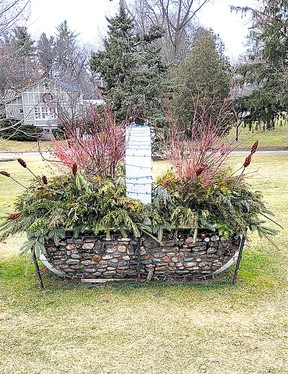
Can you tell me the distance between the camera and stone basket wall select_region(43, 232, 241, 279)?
316cm

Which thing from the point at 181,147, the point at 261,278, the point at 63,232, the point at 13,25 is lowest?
the point at 261,278

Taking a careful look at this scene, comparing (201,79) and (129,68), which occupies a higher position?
(129,68)

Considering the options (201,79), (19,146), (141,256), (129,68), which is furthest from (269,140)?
(141,256)

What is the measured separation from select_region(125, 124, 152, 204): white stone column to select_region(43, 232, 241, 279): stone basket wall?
404 mm

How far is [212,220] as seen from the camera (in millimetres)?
3193

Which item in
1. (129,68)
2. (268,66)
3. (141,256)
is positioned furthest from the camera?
(268,66)

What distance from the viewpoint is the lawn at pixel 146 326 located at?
2.25 metres

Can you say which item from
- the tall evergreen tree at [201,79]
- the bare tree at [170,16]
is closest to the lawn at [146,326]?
the tall evergreen tree at [201,79]

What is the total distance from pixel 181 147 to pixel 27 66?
11.0 metres

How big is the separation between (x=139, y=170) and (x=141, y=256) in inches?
29.9

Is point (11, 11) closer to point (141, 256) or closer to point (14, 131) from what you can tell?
point (141, 256)

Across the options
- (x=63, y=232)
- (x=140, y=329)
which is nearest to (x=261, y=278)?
(x=140, y=329)

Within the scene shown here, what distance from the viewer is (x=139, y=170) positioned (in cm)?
326

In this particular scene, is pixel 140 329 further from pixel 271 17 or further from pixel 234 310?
pixel 271 17
